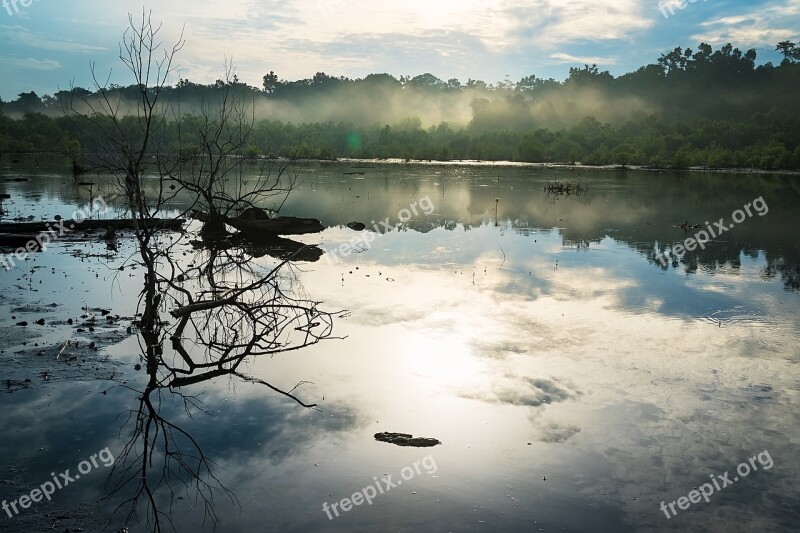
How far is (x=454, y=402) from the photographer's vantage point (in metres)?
9.09

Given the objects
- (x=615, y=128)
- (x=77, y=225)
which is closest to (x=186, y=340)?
(x=77, y=225)

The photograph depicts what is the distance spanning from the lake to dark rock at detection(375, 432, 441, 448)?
126mm

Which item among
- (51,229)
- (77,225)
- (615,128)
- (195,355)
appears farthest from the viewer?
(615,128)

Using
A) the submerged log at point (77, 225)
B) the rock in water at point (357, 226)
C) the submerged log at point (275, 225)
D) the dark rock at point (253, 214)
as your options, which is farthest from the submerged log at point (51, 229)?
the rock in water at point (357, 226)

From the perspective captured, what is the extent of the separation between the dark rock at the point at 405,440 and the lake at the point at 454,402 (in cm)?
13

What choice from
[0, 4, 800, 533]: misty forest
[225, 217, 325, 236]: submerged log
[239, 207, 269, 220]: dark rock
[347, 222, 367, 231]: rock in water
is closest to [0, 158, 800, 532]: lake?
[0, 4, 800, 533]: misty forest

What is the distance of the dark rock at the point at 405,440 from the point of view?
7820mm

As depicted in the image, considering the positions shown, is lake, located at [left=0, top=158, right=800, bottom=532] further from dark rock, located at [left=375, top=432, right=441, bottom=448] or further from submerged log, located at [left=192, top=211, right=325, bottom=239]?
submerged log, located at [left=192, top=211, right=325, bottom=239]

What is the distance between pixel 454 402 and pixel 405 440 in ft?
4.57

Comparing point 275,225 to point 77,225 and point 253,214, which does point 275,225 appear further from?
point 77,225

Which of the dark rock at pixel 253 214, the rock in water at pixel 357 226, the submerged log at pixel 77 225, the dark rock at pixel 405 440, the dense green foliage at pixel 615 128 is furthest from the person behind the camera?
the dense green foliage at pixel 615 128

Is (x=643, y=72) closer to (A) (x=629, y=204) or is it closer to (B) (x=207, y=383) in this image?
(A) (x=629, y=204)

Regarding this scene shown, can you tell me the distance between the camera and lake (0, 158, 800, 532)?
6.57m

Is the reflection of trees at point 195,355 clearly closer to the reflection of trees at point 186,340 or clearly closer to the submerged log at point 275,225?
the reflection of trees at point 186,340
